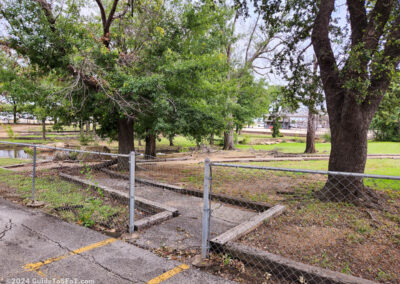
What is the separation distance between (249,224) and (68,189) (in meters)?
5.50

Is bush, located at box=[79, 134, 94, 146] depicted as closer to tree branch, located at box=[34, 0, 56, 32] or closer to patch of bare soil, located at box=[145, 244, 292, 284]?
tree branch, located at box=[34, 0, 56, 32]

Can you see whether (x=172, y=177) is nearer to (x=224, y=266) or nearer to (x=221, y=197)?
(x=221, y=197)

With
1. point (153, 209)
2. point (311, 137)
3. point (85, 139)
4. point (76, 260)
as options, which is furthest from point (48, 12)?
point (311, 137)

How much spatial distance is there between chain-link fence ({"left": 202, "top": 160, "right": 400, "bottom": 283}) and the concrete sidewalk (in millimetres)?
569

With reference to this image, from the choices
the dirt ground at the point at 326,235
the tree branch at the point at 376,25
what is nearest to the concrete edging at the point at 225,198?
the dirt ground at the point at 326,235

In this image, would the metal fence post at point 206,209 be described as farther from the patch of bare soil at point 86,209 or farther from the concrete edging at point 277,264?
the patch of bare soil at point 86,209

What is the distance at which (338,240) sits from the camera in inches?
175

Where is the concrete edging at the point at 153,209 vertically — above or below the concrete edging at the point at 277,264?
below

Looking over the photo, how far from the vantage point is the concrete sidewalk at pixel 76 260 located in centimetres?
342

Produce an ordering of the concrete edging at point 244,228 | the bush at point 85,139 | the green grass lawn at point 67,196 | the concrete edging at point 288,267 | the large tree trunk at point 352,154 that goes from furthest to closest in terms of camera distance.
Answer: the bush at point 85,139 → the large tree trunk at point 352,154 → the green grass lawn at point 67,196 → the concrete edging at point 244,228 → the concrete edging at point 288,267

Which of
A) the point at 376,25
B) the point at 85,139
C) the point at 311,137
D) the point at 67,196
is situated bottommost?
the point at 67,196

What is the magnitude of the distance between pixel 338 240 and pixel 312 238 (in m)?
0.41

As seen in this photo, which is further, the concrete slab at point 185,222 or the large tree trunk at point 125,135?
the large tree trunk at point 125,135

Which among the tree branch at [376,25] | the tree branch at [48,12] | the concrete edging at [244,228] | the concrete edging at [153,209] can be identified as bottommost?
the concrete edging at [153,209]
